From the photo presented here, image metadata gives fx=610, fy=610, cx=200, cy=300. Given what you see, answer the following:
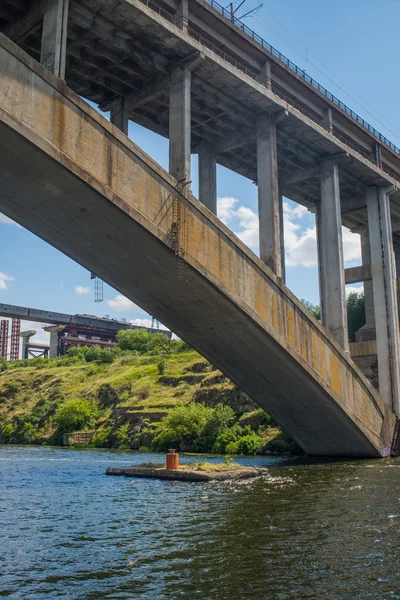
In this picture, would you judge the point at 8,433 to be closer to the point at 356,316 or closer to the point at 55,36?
the point at 356,316

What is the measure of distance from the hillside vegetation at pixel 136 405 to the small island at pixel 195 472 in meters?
17.2

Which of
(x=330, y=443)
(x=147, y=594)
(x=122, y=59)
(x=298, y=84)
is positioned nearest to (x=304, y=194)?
(x=298, y=84)

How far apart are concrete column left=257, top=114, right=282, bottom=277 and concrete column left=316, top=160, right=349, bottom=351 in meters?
6.60

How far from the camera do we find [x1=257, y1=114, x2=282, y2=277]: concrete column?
31.9 metres

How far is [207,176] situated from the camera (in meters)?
35.8

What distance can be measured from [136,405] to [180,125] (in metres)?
44.5

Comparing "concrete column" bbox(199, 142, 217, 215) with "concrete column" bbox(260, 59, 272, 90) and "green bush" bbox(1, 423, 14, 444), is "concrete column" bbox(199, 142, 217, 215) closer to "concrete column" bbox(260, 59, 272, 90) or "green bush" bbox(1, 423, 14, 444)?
"concrete column" bbox(260, 59, 272, 90)

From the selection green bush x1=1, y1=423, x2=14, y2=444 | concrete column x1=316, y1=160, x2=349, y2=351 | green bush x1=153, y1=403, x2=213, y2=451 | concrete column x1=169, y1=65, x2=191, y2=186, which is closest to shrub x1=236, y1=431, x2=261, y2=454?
green bush x1=153, y1=403, x2=213, y2=451

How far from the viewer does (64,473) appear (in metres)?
30.5

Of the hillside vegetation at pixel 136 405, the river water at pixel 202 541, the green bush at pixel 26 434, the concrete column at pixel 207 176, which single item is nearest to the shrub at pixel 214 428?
the hillside vegetation at pixel 136 405

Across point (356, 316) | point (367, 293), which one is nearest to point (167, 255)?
point (367, 293)

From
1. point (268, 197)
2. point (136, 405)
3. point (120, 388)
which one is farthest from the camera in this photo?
point (120, 388)

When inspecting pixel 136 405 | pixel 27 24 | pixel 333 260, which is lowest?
pixel 136 405

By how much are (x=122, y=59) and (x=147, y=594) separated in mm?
24778
